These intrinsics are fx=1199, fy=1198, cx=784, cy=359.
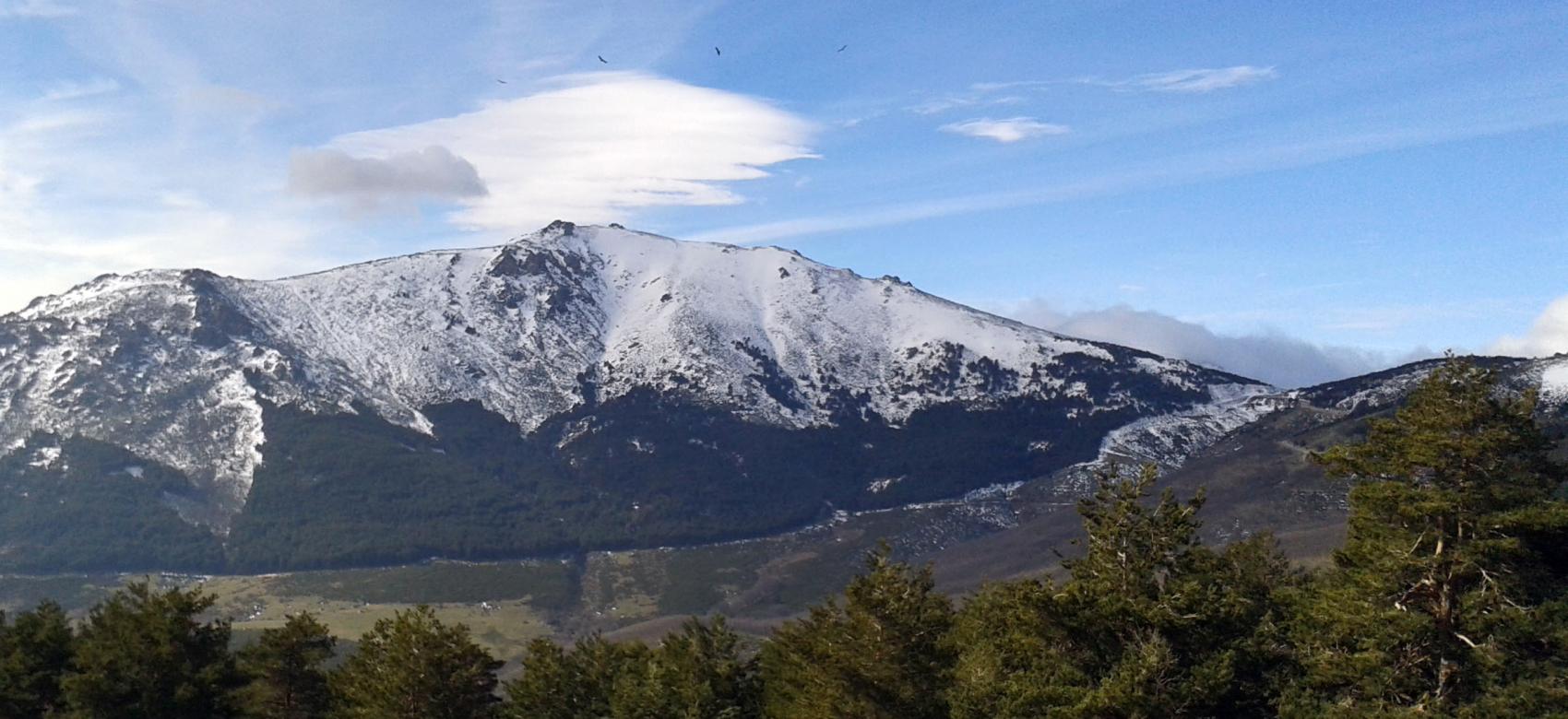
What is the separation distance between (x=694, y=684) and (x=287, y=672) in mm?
18380

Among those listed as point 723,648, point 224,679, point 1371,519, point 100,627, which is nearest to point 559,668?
point 723,648

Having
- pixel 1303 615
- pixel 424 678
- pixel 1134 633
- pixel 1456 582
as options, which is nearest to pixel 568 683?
pixel 424 678

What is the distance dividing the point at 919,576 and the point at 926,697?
4.38 metres

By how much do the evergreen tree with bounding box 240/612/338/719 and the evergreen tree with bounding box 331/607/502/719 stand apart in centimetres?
242

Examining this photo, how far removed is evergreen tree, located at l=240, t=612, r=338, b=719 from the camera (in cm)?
5209

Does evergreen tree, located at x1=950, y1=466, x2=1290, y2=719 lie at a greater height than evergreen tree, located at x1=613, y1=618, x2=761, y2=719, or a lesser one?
greater

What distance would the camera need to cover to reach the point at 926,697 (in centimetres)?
4200

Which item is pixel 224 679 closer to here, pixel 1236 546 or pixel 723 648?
pixel 723 648

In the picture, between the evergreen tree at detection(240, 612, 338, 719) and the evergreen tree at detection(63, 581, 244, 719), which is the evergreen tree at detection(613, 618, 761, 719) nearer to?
the evergreen tree at detection(240, 612, 338, 719)

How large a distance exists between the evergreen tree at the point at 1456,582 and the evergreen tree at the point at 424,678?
31973mm

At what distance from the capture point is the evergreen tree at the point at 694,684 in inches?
1892

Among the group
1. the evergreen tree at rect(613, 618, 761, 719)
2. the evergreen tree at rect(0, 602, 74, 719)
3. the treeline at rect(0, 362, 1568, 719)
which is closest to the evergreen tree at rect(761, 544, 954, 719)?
the treeline at rect(0, 362, 1568, 719)

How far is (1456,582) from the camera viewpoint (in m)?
32.1

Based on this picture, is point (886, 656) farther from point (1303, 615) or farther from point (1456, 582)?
point (1456, 582)
